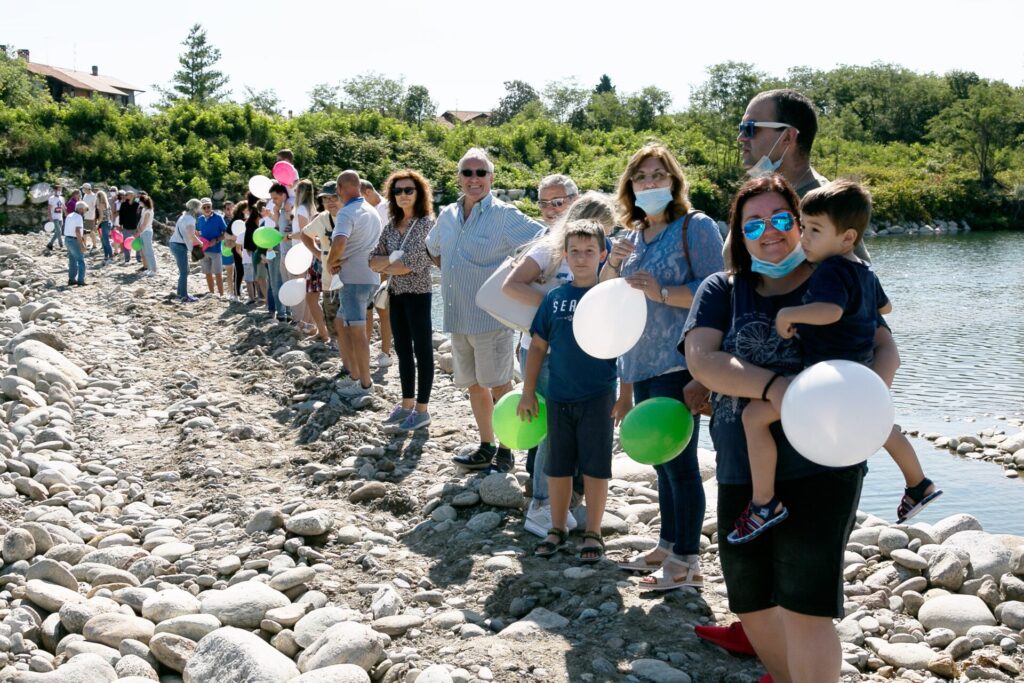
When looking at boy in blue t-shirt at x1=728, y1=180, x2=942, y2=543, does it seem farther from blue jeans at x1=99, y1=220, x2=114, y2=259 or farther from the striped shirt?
blue jeans at x1=99, y1=220, x2=114, y2=259

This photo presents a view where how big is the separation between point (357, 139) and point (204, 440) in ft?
126

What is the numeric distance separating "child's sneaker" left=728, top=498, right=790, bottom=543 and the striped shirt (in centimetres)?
321

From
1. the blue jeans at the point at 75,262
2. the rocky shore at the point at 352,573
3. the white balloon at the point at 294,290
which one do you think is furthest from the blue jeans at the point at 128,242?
the rocky shore at the point at 352,573

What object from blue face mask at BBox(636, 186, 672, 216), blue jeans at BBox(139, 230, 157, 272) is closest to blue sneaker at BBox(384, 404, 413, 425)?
blue face mask at BBox(636, 186, 672, 216)

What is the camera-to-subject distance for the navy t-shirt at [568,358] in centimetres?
471

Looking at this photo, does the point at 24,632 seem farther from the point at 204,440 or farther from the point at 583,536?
the point at 204,440

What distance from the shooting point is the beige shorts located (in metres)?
6.21

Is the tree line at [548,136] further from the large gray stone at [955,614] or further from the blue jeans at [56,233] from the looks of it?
the large gray stone at [955,614]

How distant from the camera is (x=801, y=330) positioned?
2.88m

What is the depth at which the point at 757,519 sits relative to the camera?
2908 mm

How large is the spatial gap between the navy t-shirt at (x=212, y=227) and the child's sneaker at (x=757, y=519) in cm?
1363

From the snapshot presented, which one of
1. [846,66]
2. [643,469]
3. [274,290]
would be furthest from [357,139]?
[846,66]

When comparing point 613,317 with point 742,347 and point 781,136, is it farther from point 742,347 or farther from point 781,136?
point 742,347

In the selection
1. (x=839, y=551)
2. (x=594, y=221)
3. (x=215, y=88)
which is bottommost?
(x=839, y=551)
